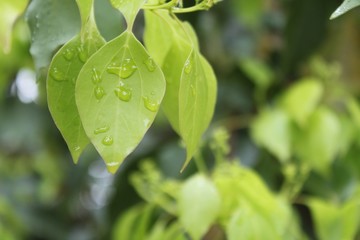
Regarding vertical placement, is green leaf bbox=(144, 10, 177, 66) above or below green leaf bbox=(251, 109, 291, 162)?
above

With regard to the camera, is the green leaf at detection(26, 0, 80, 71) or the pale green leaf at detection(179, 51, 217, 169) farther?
the green leaf at detection(26, 0, 80, 71)

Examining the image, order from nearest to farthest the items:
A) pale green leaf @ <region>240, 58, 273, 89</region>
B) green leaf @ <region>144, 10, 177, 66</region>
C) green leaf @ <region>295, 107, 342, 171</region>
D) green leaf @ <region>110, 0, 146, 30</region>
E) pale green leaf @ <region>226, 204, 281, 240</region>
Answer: green leaf @ <region>110, 0, 146, 30</region>, green leaf @ <region>144, 10, 177, 66</region>, pale green leaf @ <region>226, 204, 281, 240</region>, green leaf @ <region>295, 107, 342, 171</region>, pale green leaf @ <region>240, 58, 273, 89</region>

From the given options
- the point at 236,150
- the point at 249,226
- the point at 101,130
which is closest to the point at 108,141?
the point at 101,130

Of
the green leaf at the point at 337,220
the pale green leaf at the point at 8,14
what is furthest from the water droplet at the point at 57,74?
the green leaf at the point at 337,220

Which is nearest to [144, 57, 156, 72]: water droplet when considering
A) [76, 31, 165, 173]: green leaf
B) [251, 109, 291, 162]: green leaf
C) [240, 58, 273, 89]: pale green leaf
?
[76, 31, 165, 173]: green leaf

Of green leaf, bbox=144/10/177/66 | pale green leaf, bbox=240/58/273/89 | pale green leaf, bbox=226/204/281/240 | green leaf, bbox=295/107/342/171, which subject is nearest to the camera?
green leaf, bbox=144/10/177/66

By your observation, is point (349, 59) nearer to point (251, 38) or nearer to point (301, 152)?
point (251, 38)

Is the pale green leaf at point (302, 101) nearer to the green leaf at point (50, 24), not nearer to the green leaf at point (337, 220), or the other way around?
the green leaf at point (337, 220)

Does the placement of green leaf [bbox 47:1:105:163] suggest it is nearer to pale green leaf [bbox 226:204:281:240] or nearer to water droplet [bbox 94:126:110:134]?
water droplet [bbox 94:126:110:134]
